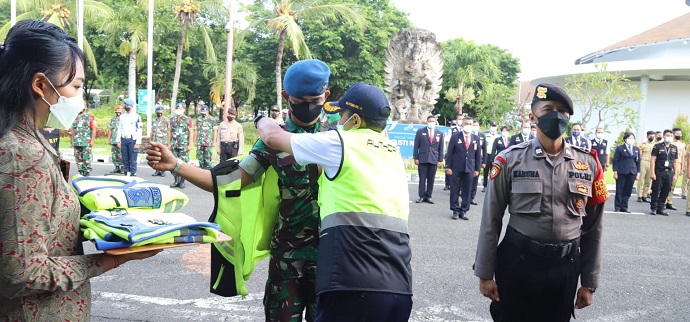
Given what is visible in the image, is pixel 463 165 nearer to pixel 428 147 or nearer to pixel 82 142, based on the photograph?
pixel 428 147

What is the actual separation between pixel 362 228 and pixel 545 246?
127 centimetres

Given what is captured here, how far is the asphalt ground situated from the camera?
428 cm

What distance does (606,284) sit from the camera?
5.55 m

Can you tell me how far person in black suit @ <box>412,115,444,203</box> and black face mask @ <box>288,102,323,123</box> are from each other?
8.85 m

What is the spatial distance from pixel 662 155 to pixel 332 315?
12.1 meters

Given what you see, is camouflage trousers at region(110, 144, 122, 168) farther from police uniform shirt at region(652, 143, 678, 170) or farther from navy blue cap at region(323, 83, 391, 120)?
police uniform shirt at region(652, 143, 678, 170)

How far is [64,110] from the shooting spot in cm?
186

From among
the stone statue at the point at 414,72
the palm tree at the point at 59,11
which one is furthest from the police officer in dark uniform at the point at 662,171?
the palm tree at the point at 59,11

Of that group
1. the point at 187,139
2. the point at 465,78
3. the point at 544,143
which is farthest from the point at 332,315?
the point at 465,78

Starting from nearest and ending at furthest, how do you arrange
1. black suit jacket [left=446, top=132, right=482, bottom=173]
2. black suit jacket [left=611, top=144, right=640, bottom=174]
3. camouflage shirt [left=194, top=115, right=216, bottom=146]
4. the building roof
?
black suit jacket [left=446, top=132, right=482, bottom=173] < black suit jacket [left=611, top=144, right=640, bottom=174] < camouflage shirt [left=194, top=115, right=216, bottom=146] < the building roof

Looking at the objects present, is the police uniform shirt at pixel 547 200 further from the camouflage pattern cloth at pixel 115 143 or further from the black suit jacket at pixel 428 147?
the camouflage pattern cloth at pixel 115 143

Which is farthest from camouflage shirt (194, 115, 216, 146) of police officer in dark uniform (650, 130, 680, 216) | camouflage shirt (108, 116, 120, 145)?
police officer in dark uniform (650, 130, 680, 216)

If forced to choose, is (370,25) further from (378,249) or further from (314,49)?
(378,249)

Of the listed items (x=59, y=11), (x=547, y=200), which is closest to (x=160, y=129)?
(x=547, y=200)
